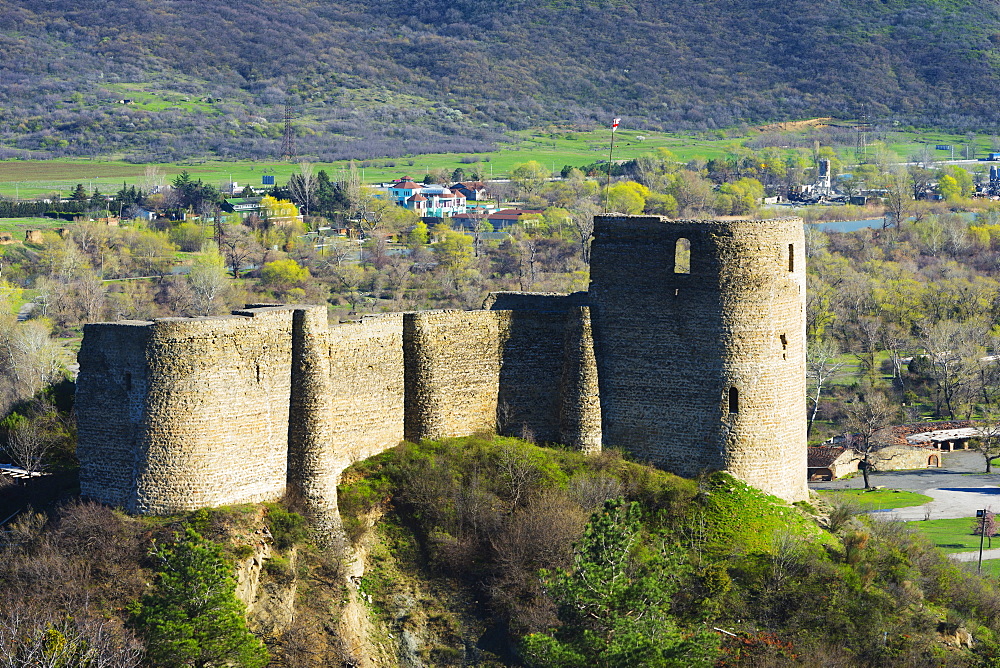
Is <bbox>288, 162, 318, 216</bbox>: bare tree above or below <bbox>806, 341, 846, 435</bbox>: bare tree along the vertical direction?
above

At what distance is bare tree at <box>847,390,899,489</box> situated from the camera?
6931cm

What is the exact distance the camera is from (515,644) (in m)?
36.3

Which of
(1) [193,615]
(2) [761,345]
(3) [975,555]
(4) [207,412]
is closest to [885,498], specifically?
(3) [975,555]

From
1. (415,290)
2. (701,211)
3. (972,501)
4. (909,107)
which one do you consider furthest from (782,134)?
(972,501)

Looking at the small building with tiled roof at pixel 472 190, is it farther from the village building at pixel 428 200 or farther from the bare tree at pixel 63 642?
the bare tree at pixel 63 642

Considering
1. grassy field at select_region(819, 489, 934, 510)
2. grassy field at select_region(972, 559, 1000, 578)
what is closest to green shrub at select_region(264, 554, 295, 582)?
grassy field at select_region(972, 559, 1000, 578)

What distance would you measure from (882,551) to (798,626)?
4.19 metres

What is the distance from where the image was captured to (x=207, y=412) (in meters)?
35.4

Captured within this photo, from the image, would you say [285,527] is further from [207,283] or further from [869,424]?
[207,283]

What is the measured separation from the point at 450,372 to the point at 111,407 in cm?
785

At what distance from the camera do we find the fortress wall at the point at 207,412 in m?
35.2

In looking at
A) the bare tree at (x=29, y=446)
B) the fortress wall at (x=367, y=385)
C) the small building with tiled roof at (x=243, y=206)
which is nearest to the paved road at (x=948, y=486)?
the fortress wall at (x=367, y=385)

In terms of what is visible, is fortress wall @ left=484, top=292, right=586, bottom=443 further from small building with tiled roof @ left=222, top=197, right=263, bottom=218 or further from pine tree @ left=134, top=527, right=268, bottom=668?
small building with tiled roof @ left=222, top=197, right=263, bottom=218

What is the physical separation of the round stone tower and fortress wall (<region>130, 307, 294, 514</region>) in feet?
27.2
